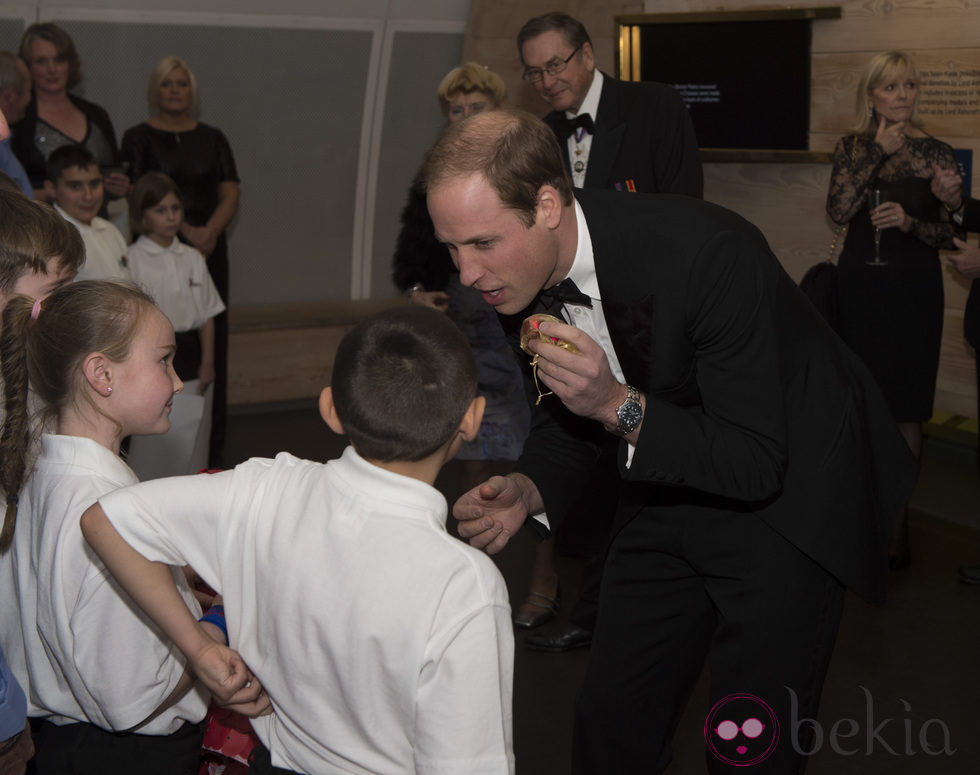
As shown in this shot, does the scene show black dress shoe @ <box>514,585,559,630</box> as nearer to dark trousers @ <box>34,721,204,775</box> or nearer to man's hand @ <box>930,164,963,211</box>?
dark trousers @ <box>34,721,204,775</box>

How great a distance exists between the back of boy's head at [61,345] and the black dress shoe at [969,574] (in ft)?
11.2

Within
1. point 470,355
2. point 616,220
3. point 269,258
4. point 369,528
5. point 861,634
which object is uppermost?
point 616,220

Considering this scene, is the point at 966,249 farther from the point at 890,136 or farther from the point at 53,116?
the point at 53,116

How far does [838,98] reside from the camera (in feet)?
19.3

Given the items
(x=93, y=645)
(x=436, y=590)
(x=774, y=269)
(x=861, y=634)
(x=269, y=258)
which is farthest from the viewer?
(x=269, y=258)

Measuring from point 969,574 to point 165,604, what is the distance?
11.6 ft

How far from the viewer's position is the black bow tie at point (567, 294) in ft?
6.70

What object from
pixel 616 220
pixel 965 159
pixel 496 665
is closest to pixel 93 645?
pixel 496 665

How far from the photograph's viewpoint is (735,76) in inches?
243

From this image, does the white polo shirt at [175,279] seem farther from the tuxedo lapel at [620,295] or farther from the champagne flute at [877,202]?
the tuxedo lapel at [620,295]

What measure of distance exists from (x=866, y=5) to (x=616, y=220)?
14.4ft

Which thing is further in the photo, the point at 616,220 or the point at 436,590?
the point at 616,220

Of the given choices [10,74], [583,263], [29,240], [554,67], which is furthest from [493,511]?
[10,74]

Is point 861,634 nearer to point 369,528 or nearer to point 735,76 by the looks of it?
point 369,528
